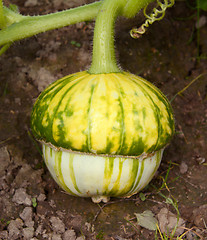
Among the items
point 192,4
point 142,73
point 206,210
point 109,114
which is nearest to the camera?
point 109,114

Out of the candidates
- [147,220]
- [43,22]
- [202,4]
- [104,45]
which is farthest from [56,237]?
[202,4]

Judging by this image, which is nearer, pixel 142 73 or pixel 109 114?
pixel 109 114

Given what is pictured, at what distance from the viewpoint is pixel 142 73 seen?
2705mm

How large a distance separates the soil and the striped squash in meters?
0.19

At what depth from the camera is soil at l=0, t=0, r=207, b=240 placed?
1890mm

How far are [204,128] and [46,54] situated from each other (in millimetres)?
1239

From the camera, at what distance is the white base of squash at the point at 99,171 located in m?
1.71

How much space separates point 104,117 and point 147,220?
24.8 inches

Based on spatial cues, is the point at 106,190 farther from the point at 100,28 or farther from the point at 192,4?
the point at 192,4

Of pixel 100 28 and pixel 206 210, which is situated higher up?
pixel 100 28

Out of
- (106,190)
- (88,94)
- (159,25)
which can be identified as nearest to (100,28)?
(88,94)

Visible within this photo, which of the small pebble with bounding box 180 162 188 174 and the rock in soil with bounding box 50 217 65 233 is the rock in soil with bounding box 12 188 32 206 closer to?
the rock in soil with bounding box 50 217 65 233

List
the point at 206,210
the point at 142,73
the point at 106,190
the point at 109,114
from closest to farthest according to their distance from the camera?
the point at 109,114
the point at 106,190
the point at 206,210
the point at 142,73

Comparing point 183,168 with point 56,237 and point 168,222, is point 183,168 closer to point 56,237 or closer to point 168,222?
point 168,222
